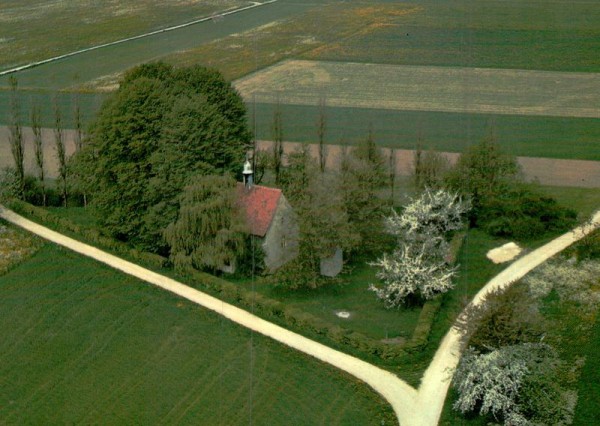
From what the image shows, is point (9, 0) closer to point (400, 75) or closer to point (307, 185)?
point (400, 75)

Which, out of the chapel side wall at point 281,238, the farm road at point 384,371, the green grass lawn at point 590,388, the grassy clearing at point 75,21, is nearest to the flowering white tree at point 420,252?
the farm road at point 384,371

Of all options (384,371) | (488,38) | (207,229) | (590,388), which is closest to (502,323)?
(590,388)

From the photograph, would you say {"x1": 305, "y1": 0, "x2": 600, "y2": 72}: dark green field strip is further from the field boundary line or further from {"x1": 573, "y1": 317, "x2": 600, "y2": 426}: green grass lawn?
{"x1": 573, "y1": 317, "x2": 600, "y2": 426}: green grass lawn

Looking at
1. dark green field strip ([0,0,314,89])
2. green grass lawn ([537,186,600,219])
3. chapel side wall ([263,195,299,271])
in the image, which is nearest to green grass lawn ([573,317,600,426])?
green grass lawn ([537,186,600,219])

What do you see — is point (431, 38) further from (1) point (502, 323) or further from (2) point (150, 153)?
(1) point (502, 323)

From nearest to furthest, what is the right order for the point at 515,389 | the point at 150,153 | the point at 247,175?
the point at 515,389, the point at 247,175, the point at 150,153

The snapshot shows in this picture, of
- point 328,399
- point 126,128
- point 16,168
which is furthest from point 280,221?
point 16,168

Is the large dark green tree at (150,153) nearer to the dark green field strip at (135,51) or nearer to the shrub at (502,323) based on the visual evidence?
the shrub at (502,323)
